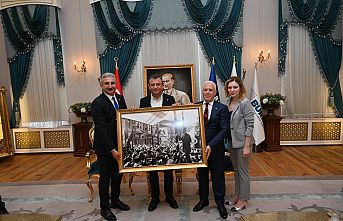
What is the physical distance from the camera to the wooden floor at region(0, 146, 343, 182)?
4.79 meters

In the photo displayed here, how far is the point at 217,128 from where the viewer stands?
322 cm

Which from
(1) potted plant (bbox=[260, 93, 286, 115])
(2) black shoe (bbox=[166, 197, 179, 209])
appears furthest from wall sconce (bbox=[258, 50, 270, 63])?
(2) black shoe (bbox=[166, 197, 179, 209])

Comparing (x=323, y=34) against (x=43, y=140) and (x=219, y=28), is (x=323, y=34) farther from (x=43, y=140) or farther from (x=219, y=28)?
(x=43, y=140)

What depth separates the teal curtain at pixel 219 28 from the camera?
240 inches

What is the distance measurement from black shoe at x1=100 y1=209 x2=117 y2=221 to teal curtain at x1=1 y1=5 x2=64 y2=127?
13.7ft

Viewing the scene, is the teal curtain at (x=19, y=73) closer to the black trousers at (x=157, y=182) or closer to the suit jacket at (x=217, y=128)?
the black trousers at (x=157, y=182)

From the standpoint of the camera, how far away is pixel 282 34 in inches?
244

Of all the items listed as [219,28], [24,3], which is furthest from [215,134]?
[24,3]

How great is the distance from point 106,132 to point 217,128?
4.01 feet

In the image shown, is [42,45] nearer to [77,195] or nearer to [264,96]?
[77,195]

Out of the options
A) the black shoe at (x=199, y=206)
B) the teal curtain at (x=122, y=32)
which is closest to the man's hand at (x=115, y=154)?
the black shoe at (x=199, y=206)

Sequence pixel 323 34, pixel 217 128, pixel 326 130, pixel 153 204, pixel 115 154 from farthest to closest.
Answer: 1. pixel 326 130
2. pixel 323 34
3. pixel 153 204
4. pixel 217 128
5. pixel 115 154

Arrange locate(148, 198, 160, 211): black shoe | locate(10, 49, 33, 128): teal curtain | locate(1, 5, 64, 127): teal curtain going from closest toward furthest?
locate(148, 198, 160, 211): black shoe, locate(1, 5, 64, 127): teal curtain, locate(10, 49, 33, 128): teal curtain

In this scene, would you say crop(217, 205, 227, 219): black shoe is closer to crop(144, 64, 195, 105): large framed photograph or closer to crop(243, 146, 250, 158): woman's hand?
crop(243, 146, 250, 158): woman's hand
